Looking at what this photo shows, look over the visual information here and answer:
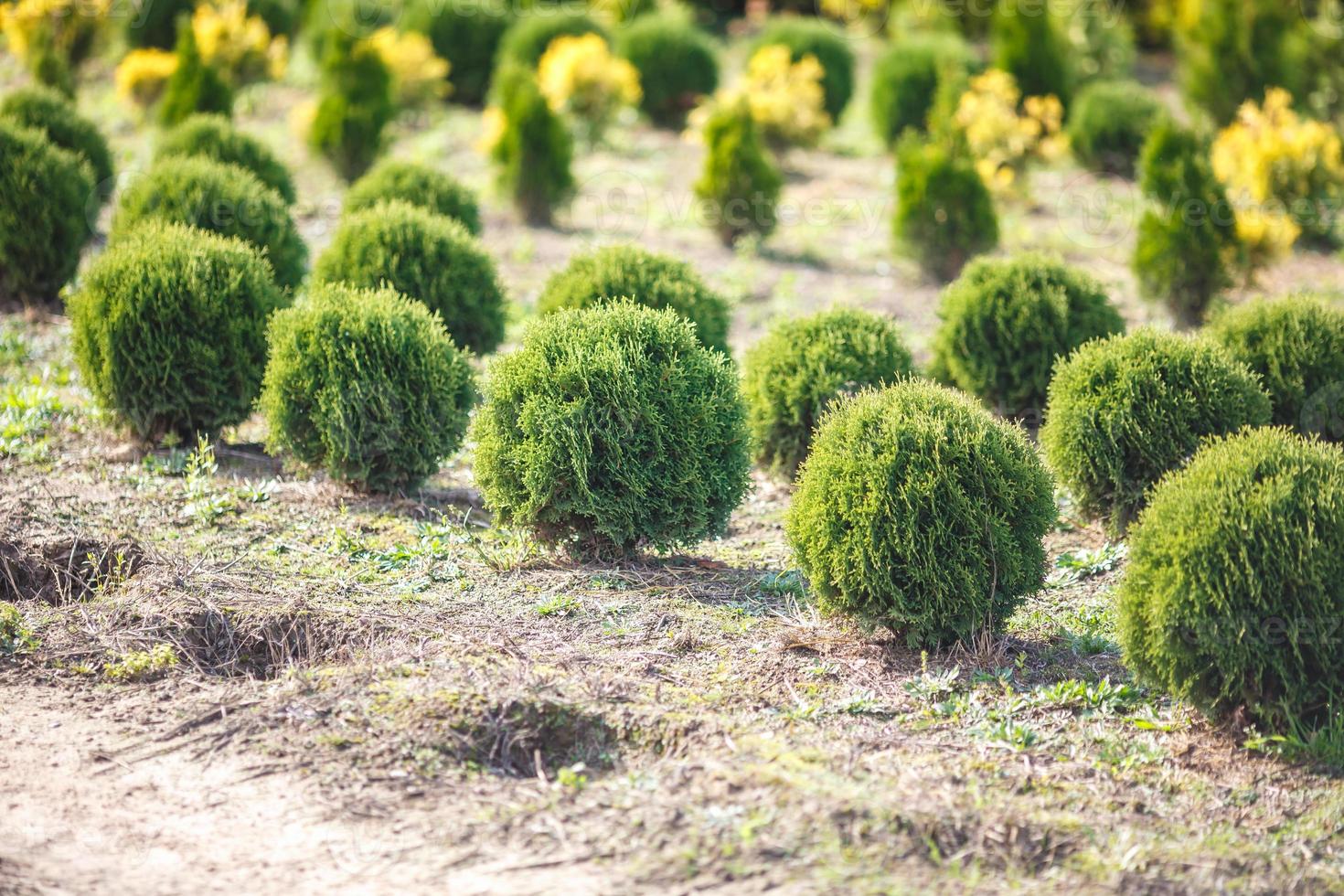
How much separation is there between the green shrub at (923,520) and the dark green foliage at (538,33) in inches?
392

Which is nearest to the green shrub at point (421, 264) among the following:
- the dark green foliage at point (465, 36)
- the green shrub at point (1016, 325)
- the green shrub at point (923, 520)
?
the green shrub at point (1016, 325)

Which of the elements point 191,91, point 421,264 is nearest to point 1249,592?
point 421,264

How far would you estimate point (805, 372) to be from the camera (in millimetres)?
6746

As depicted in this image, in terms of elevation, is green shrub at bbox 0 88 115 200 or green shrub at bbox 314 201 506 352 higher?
green shrub at bbox 0 88 115 200

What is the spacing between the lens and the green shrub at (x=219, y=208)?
327 inches

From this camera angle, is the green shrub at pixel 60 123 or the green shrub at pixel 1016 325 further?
the green shrub at pixel 60 123

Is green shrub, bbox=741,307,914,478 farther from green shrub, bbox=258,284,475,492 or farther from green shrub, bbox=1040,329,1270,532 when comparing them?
green shrub, bbox=258,284,475,492

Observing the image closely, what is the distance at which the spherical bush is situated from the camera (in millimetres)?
4227

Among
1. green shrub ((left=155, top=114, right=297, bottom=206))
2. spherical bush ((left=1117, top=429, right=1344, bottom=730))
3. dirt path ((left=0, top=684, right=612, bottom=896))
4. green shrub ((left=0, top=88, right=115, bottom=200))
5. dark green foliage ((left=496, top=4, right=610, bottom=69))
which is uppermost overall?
dark green foliage ((left=496, top=4, right=610, bottom=69))

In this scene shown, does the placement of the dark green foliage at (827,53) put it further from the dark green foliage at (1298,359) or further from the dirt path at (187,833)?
the dirt path at (187,833)

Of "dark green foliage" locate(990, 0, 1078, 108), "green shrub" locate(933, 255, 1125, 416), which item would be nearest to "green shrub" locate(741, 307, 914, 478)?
"green shrub" locate(933, 255, 1125, 416)

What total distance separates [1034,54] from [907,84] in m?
1.40

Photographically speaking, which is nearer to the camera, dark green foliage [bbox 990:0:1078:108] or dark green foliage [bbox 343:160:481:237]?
dark green foliage [bbox 343:160:481:237]

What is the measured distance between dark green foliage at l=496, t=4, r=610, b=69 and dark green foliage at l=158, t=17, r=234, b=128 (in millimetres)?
3011
